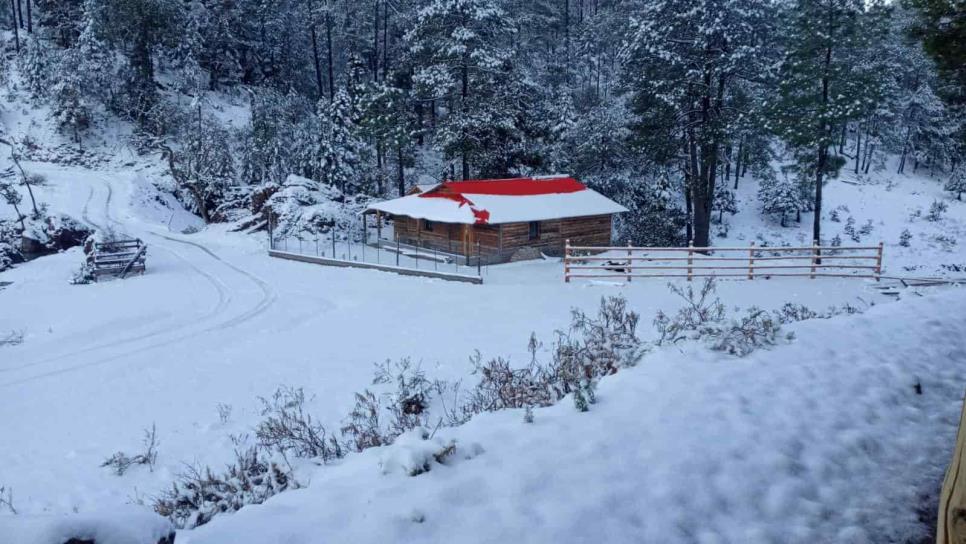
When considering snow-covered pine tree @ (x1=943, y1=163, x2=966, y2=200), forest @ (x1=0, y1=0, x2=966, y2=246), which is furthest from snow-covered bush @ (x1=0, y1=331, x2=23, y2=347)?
snow-covered pine tree @ (x1=943, y1=163, x2=966, y2=200)

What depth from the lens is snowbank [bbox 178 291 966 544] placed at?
3801mm

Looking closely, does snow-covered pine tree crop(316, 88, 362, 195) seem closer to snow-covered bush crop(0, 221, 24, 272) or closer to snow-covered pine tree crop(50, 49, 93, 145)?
snow-covered bush crop(0, 221, 24, 272)

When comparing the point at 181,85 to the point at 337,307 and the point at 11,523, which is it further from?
the point at 11,523

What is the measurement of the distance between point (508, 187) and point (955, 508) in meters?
24.6

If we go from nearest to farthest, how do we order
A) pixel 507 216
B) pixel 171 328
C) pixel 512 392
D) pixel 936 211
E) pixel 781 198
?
pixel 512 392 < pixel 171 328 < pixel 507 216 < pixel 781 198 < pixel 936 211

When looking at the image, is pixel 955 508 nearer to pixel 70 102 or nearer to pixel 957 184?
pixel 70 102

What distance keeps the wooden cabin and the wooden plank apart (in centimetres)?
2095

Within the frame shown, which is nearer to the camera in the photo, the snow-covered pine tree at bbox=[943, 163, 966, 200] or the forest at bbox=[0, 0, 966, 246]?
the forest at bbox=[0, 0, 966, 246]

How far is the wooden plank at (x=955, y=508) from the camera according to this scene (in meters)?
1.91

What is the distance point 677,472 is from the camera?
4.39 m

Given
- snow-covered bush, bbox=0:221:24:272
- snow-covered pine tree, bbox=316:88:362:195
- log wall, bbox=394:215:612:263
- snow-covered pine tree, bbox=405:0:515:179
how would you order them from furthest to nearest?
snow-covered pine tree, bbox=316:88:362:195
snow-covered pine tree, bbox=405:0:515:179
snow-covered bush, bbox=0:221:24:272
log wall, bbox=394:215:612:263

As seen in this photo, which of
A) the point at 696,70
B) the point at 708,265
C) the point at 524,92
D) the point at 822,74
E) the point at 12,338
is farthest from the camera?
the point at 524,92

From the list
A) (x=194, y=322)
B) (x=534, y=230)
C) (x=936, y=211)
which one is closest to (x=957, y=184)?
(x=936, y=211)

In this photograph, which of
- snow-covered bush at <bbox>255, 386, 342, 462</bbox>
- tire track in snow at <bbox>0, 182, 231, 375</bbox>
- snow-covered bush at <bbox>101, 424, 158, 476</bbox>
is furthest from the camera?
tire track in snow at <bbox>0, 182, 231, 375</bbox>
